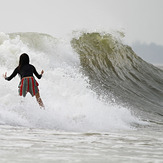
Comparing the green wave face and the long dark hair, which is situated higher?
the green wave face

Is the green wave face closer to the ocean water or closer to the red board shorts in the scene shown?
the ocean water

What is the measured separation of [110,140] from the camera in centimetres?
554

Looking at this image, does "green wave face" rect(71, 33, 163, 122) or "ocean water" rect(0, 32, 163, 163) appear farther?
"green wave face" rect(71, 33, 163, 122)

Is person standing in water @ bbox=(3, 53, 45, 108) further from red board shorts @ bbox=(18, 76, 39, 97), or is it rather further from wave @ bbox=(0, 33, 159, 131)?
wave @ bbox=(0, 33, 159, 131)

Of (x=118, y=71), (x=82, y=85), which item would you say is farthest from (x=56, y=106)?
(x=118, y=71)

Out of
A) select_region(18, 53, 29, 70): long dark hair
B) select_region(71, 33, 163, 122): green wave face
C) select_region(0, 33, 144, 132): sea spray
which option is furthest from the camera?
select_region(71, 33, 163, 122): green wave face

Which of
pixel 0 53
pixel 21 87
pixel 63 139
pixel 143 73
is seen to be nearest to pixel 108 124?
pixel 21 87

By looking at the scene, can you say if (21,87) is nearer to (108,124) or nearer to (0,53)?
(108,124)

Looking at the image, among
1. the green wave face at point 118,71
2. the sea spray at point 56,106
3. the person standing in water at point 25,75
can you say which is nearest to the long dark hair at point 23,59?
the person standing in water at point 25,75

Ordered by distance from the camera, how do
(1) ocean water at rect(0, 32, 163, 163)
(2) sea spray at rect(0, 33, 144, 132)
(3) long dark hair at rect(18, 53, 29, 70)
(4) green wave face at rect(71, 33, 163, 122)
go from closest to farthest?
(1) ocean water at rect(0, 32, 163, 163)
(2) sea spray at rect(0, 33, 144, 132)
(3) long dark hair at rect(18, 53, 29, 70)
(4) green wave face at rect(71, 33, 163, 122)

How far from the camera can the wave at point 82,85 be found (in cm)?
739

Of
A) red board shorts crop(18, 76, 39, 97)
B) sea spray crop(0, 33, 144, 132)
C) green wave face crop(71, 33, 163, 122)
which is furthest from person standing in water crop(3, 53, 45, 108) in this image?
green wave face crop(71, 33, 163, 122)

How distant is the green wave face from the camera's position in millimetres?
14945

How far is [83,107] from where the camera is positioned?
8906 millimetres
